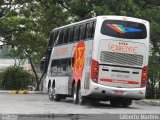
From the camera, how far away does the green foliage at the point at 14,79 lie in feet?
157

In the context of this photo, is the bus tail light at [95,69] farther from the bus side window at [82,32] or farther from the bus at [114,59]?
the bus side window at [82,32]

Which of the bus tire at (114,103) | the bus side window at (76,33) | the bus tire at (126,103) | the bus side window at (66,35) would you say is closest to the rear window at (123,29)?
the bus side window at (76,33)

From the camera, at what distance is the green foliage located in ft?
157

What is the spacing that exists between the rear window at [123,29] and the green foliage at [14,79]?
81.3ft

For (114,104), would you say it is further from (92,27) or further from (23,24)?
(23,24)

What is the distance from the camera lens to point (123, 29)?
943 inches

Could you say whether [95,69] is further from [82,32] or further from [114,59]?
[82,32]

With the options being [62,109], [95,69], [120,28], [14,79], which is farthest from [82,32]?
[14,79]

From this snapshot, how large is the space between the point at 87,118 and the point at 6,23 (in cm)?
3069

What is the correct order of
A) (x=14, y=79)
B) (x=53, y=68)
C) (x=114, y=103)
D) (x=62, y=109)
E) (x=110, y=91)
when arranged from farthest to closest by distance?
(x=14, y=79) → (x=53, y=68) → (x=114, y=103) → (x=110, y=91) → (x=62, y=109)

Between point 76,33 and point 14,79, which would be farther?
point 14,79

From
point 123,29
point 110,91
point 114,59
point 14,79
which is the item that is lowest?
point 110,91

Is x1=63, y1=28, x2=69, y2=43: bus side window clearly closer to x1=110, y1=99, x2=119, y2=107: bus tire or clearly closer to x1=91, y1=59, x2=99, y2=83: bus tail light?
x1=110, y1=99, x2=119, y2=107: bus tire

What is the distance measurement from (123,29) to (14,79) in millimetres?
25273
